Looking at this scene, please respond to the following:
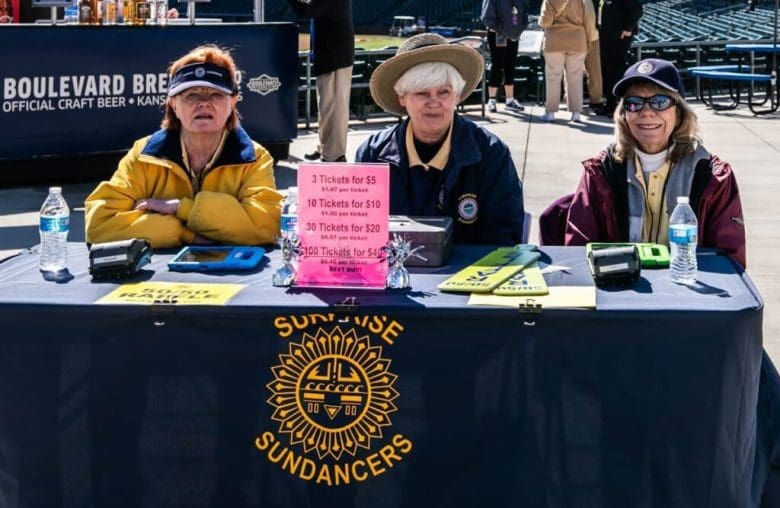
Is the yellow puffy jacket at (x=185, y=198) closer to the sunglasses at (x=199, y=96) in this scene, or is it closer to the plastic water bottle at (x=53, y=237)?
the sunglasses at (x=199, y=96)

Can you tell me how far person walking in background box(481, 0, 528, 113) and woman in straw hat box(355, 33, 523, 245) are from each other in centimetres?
969

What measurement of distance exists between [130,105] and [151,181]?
5.30m

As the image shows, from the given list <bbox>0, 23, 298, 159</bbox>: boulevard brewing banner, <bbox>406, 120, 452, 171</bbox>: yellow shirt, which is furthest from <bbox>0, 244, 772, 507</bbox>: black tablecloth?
<bbox>0, 23, 298, 159</bbox>: boulevard brewing banner

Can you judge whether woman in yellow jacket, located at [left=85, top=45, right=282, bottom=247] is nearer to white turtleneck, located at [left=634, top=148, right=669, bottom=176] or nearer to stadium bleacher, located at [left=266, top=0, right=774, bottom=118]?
white turtleneck, located at [left=634, top=148, right=669, bottom=176]

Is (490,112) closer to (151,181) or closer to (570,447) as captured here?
(151,181)

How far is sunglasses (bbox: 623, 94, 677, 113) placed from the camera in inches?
166

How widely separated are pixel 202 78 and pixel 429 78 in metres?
0.80

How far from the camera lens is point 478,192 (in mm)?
4367

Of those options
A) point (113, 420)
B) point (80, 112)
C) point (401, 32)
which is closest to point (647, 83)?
point (113, 420)

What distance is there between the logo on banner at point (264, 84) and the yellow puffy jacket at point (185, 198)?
5497 mm

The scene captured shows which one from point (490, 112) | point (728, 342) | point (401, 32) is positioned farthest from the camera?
point (401, 32)

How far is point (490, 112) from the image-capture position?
14.7 metres

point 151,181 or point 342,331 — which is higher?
point 151,181

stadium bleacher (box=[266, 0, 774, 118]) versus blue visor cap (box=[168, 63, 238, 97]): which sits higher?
stadium bleacher (box=[266, 0, 774, 118])
